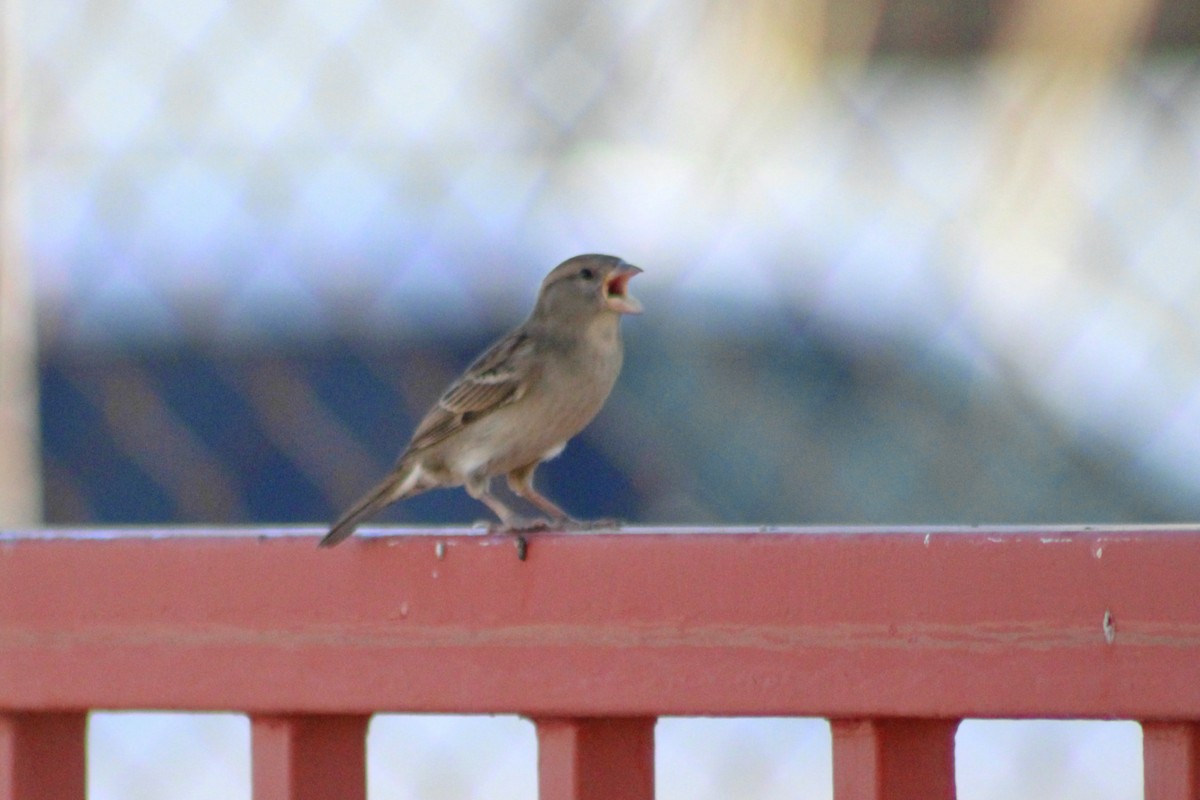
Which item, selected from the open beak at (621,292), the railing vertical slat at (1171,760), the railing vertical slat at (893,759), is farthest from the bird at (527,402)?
the railing vertical slat at (1171,760)

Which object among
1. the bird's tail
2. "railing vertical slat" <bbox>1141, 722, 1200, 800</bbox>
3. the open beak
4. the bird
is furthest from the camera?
the bird

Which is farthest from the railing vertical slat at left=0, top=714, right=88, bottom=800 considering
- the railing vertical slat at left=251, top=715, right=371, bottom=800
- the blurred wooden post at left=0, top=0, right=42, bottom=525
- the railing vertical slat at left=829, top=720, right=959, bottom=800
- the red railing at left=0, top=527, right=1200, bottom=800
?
the blurred wooden post at left=0, top=0, right=42, bottom=525

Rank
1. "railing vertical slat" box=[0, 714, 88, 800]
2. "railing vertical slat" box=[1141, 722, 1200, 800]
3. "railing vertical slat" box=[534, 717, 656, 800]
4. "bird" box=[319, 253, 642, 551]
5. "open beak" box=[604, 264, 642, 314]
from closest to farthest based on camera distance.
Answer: "railing vertical slat" box=[1141, 722, 1200, 800]
"railing vertical slat" box=[534, 717, 656, 800]
"railing vertical slat" box=[0, 714, 88, 800]
"open beak" box=[604, 264, 642, 314]
"bird" box=[319, 253, 642, 551]

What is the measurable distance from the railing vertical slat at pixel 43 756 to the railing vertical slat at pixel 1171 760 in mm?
1015

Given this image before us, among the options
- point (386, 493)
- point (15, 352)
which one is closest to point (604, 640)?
point (386, 493)

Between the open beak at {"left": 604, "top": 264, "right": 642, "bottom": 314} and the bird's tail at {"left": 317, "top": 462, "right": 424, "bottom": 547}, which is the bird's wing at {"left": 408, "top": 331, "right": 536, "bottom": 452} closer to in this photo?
the bird's tail at {"left": 317, "top": 462, "right": 424, "bottom": 547}

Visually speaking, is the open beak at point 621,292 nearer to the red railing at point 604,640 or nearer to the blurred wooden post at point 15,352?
the blurred wooden post at point 15,352

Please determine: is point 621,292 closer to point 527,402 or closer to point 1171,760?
point 527,402

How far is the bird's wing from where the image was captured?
307cm

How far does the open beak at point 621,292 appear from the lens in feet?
9.53

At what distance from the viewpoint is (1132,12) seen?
2914mm

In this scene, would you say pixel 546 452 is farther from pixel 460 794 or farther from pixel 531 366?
pixel 460 794

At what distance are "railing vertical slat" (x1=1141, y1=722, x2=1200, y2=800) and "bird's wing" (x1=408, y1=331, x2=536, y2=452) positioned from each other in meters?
1.85

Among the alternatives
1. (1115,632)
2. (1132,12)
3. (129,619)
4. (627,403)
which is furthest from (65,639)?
(1132,12)
